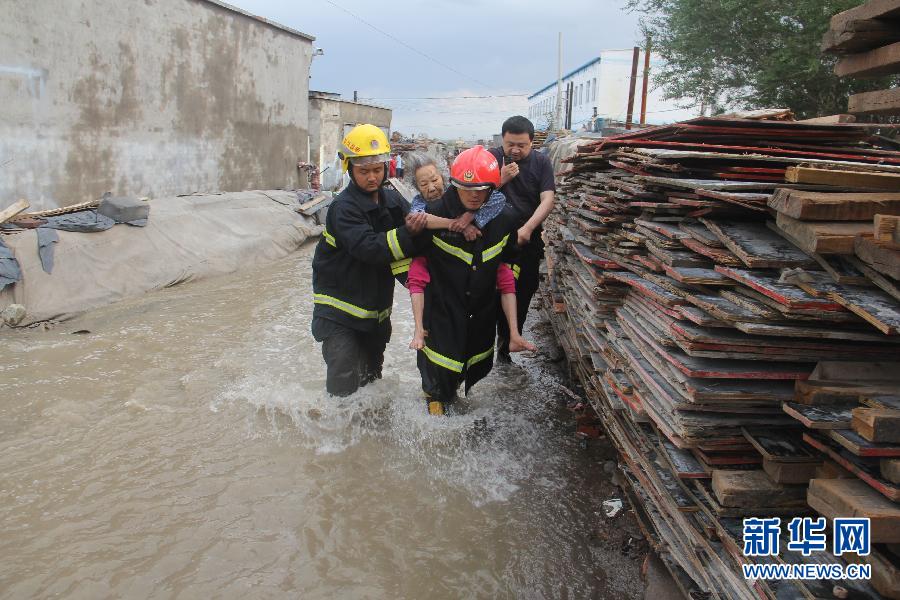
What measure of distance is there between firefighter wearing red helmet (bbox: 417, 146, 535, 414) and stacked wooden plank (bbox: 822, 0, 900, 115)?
1.94 metres

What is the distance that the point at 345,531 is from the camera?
3570 millimetres

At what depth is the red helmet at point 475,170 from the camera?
371 centimetres

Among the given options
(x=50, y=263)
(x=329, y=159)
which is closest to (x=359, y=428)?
(x=50, y=263)

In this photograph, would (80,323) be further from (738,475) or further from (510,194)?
(738,475)

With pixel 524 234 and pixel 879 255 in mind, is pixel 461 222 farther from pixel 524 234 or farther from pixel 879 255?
pixel 879 255

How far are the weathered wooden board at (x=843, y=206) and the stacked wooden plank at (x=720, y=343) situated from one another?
0.41 ft

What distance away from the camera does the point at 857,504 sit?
1753 mm

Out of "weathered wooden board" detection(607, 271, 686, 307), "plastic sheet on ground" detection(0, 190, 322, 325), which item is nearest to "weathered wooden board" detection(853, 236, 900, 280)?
"weathered wooden board" detection(607, 271, 686, 307)

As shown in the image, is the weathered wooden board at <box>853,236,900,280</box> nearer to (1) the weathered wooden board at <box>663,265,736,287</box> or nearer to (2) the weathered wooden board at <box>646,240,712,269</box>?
(1) the weathered wooden board at <box>663,265,736,287</box>

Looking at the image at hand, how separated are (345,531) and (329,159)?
1844 centimetres

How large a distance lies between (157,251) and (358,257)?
21.3 ft

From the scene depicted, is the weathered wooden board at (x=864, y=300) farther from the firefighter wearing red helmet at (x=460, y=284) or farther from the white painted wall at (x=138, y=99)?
the white painted wall at (x=138, y=99)

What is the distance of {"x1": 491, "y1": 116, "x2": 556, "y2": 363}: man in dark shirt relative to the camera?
4.97 meters

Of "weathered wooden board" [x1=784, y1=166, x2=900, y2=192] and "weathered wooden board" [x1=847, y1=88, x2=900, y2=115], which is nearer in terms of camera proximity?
"weathered wooden board" [x1=784, y1=166, x2=900, y2=192]
